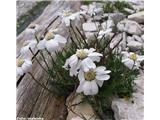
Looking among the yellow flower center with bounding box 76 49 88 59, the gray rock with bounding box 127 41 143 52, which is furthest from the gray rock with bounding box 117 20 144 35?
the yellow flower center with bounding box 76 49 88 59

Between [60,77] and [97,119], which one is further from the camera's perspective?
[60,77]

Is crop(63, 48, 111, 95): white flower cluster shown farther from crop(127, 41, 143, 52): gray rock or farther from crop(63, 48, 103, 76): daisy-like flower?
crop(127, 41, 143, 52): gray rock

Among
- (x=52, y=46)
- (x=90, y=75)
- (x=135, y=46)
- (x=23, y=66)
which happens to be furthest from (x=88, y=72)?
(x=135, y=46)

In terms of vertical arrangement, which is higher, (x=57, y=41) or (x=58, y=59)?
(x=57, y=41)

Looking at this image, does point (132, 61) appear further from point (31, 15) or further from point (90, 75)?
Result: point (31, 15)

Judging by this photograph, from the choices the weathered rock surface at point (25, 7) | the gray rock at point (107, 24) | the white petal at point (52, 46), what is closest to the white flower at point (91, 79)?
the white petal at point (52, 46)
